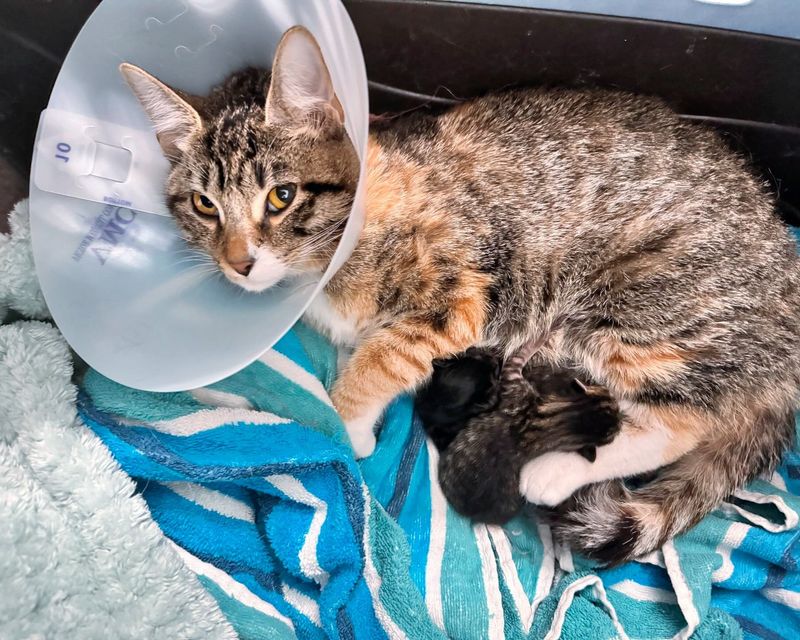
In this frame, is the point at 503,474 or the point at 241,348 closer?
the point at 241,348

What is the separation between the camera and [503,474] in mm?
1539

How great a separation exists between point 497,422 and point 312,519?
0.49m

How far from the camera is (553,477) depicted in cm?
158

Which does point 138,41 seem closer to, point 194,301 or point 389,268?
point 194,301

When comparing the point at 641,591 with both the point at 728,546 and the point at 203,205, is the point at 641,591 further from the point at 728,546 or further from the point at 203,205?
the point at 203,205

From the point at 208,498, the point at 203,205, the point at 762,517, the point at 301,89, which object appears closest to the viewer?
the point at 301,89

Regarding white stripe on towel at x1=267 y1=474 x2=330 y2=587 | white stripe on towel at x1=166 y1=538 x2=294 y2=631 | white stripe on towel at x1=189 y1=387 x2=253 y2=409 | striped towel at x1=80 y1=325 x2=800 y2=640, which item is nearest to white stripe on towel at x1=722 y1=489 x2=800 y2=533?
striped towel at x1=80 y1=325 x2=800 y2=640

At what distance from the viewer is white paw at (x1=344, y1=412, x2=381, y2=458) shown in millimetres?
1635

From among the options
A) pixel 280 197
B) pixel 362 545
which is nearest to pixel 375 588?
pixel 362 545

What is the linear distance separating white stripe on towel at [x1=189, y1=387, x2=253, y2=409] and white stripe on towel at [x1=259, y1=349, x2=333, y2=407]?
0.37ft

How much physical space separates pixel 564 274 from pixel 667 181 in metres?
0.31

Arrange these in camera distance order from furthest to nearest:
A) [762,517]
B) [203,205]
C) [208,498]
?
[762,517] < [208,498] < [203,205]

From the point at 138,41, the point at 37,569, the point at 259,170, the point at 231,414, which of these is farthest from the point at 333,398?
the point at 138,41

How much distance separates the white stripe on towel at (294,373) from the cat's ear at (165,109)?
524mm
